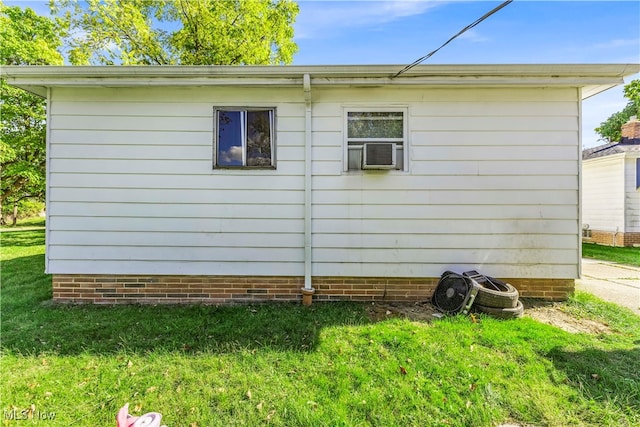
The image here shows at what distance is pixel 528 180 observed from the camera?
3.72 meters

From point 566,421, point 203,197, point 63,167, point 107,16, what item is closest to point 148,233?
point 203,197

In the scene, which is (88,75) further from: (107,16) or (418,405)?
(107,16)

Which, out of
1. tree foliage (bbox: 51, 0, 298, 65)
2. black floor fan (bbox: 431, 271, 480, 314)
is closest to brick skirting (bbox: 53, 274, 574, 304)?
black floor fan (bbox: 431, 271, 480, 314)

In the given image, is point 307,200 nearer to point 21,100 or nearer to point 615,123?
point 21,100

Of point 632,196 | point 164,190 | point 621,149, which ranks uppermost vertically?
point 621,149

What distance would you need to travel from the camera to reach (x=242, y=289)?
384 cm

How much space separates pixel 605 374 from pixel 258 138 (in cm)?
418

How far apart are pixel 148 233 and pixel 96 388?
208 centimetres

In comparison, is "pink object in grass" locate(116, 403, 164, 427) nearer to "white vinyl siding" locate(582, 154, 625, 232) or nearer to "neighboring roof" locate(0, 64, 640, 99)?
"neighboring roof" locate(0, 64, 640, 99)

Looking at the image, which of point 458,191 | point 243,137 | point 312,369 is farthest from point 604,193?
point 312,369

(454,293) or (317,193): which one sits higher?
(317,193)

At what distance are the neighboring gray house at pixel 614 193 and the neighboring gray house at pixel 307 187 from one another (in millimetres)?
8120

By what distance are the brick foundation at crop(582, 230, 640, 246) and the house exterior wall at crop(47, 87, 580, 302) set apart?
8.20 m

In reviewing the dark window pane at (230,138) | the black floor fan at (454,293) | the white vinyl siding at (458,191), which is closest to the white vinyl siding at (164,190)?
the dark window pane at (230,138)
